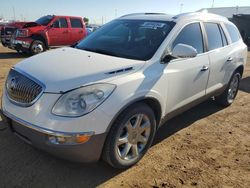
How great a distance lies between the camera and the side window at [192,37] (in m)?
3.88

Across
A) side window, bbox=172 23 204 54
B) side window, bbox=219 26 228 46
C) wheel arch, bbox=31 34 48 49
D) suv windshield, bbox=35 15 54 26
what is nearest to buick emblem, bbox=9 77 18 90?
side window, bbox=172 23 204 54

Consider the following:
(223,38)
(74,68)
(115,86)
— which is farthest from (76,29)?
(115,86)

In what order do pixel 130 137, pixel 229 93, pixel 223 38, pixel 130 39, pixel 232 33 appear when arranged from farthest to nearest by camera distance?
1. pixel 229 93
2. pixel 232 33
3. pixel 223 38
4. pixel 130 39
5. pixel 130 137

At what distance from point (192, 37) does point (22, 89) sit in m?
2.53

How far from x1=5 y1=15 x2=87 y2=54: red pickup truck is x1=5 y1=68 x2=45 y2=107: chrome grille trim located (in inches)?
385

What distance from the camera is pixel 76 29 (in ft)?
47.5

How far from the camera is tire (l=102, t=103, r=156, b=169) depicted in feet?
9.76

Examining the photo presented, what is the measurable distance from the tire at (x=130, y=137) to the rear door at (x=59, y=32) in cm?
1100

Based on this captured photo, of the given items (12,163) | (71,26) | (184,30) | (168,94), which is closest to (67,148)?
(12,163)

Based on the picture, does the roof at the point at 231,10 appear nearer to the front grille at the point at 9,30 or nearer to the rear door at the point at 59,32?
the rear door at the point at 59,32

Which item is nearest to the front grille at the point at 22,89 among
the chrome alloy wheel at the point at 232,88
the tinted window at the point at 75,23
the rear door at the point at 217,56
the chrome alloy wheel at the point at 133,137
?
the chrome alloy wheel at the point at 133,137

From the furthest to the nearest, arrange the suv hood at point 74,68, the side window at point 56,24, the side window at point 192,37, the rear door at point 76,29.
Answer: the rear door at point 76,29
the side window at point 56,24
the side window at point 192,37
the suv hood at point 74,68

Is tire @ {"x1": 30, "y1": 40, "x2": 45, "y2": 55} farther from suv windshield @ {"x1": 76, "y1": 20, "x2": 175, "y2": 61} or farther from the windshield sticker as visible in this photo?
the windshield sticker

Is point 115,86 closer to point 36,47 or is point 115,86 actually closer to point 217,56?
point 217,56
